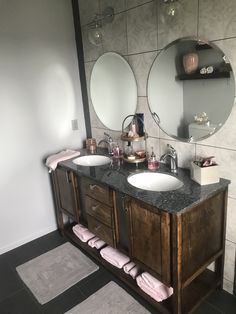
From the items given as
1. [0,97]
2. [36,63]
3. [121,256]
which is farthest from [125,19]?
[121,256]

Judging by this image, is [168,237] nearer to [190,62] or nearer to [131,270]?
[131,270]

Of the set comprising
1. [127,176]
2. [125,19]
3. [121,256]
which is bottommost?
[121,256]

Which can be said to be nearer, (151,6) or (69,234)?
(151,6)

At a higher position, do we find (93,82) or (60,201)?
(93,82)

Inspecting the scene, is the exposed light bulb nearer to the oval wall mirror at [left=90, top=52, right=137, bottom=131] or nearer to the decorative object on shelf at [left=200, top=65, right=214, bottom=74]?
the decorative object on shelf at [left=200, top=65, right=214, bottom=74]

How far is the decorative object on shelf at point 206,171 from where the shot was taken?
4.94 ft

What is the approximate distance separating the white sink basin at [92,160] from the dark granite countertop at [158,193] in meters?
0.23

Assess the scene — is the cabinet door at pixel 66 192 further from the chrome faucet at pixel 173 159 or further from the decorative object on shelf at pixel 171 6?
the decorative object on shelf at pixel 171 6

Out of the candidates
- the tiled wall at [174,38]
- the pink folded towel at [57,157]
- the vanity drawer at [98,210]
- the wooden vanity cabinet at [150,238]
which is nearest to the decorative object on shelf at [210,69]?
the tiled wall at [174,38]

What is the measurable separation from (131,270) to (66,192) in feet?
2.78

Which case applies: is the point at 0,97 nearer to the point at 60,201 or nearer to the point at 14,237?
the point at 60,201

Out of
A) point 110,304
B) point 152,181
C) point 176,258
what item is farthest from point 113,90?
point 110,304

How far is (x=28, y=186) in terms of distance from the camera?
2.41m

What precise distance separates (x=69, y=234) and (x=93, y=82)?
4.72 ft
